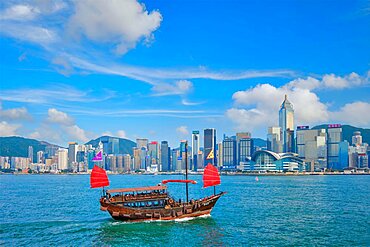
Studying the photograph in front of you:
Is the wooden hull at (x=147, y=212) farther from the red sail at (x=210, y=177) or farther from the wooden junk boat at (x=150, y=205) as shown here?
the red sail at (x=210, y=177)

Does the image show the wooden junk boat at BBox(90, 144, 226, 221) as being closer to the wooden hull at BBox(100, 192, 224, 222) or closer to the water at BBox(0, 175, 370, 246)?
the wooden hull at BBox(100, 192, 224, 222)

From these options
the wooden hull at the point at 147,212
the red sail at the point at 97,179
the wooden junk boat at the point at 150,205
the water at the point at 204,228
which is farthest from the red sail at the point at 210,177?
the red sail at the point at 97,179

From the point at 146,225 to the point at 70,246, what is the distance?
43.1 feet

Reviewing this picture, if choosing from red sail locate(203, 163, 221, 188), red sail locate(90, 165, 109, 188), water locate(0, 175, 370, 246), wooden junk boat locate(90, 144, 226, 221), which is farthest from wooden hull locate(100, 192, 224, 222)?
red sail locate(203, 163, 221, 188)

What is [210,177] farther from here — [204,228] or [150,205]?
[204,228]

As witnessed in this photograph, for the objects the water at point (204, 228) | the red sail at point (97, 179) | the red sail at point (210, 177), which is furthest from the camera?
the red sail at point (210, 177)

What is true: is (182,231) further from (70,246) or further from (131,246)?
(70,246)

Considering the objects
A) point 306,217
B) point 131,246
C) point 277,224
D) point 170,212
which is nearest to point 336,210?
point 306,217

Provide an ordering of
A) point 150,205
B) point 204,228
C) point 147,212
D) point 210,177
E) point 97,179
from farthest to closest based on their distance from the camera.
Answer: point 210,177, point 97,179, point 150,205, point 147,212, point 204,228

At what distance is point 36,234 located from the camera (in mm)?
48531

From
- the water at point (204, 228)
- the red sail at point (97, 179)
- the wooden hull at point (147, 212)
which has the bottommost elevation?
the water at point (204, 228)

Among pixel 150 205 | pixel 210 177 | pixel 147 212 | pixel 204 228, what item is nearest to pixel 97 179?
pixel 150 205

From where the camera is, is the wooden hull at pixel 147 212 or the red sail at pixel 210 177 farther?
the red sail at pixel 210 177

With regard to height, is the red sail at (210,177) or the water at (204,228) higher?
the red sail at (210,177)
